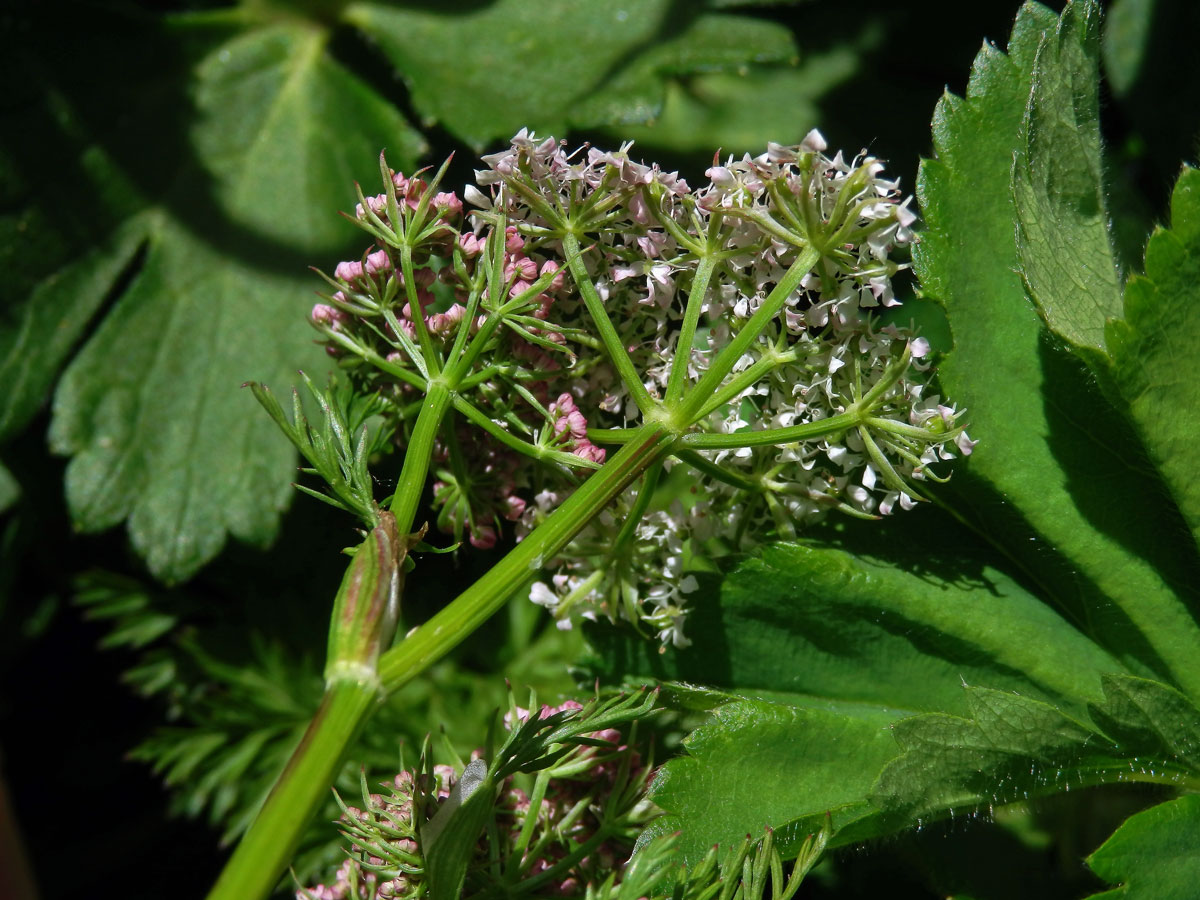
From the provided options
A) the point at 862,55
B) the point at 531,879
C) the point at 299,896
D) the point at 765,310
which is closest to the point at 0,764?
the point at 299,896

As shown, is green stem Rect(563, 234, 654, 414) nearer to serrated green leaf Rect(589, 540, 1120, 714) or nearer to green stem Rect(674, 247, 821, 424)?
green stem Rect(674, 247, 821, 424)

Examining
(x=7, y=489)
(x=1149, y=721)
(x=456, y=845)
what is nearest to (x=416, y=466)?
(x=456, y=845)

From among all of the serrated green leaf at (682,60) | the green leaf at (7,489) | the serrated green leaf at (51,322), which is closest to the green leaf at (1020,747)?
the serrated green leaf at (682,60)

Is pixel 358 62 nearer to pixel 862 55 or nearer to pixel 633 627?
pixel 862 55

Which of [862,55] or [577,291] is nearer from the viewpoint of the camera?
[577,291]

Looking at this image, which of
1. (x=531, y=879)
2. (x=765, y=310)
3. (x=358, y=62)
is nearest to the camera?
(x=765, y=310)

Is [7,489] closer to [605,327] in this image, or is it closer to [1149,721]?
[605,327]

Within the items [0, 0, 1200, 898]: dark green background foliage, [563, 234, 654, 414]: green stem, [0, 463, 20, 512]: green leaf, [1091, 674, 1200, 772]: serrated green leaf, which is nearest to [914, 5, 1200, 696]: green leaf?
[0, 0, 1200, 898]: dark green background foliage
